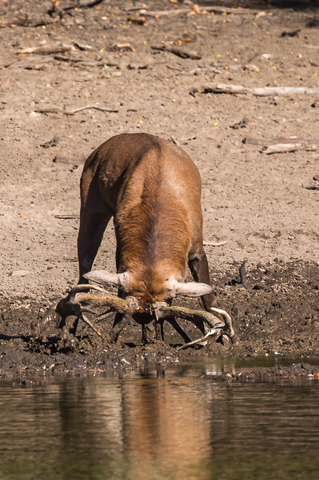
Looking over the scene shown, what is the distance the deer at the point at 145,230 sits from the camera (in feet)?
25.9

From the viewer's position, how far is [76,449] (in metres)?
4.80

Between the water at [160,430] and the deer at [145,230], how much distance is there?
0.93m

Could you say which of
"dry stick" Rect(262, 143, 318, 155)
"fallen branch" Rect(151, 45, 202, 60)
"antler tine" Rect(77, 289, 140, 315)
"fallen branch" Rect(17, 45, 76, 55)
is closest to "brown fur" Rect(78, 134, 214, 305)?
"antler tine" Rect(77, 289, 140, 315)

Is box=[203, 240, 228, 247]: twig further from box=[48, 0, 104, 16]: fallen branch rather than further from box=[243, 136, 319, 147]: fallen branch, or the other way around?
box=[48, 0, 104, 16]: fallen branch

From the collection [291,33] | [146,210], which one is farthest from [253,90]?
[146,210]

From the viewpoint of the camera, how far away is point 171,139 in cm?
1734

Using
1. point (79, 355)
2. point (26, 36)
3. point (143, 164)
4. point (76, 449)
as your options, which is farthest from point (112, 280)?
point (26, 36)

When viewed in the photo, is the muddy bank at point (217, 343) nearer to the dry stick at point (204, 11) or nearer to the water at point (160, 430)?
the water at point (160, 430)

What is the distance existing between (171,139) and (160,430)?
41.2ft

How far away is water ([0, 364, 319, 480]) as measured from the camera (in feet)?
14.3

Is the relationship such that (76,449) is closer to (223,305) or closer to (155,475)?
(155,475)

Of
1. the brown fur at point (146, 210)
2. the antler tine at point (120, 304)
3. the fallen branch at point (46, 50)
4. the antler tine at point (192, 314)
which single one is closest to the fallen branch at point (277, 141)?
the fallen branch at point (46, 50)

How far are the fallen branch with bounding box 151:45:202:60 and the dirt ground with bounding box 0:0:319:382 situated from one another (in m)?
0.04

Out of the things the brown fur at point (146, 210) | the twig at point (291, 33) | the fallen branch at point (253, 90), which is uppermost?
the twig at point (291, 33)
